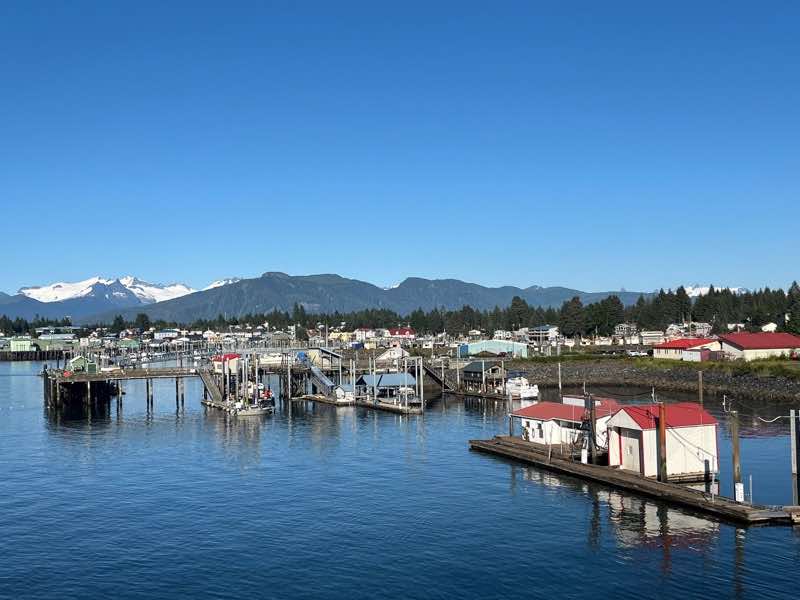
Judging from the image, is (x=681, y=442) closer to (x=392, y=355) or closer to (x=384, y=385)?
(x=384, y=385)

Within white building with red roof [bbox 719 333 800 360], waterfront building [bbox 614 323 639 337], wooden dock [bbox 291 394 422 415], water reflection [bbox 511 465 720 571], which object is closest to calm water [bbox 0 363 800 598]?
water reflection [bbox 511 465 720 571]

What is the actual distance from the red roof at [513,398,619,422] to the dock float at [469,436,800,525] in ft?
6.93

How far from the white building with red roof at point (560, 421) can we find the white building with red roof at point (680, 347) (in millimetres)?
A: 53739

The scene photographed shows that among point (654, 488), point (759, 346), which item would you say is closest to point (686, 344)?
point (759, 346)

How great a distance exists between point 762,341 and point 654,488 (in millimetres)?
68730

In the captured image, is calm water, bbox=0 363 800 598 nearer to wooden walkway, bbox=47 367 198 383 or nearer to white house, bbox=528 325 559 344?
wooden walkway, bbox=47 367 198 383

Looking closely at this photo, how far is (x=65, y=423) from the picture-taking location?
72812mm

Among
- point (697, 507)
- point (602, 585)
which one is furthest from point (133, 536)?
point (697, 507)

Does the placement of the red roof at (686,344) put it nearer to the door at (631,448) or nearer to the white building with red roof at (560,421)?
the white building with red roof at (560,421)

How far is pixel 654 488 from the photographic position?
37406mm

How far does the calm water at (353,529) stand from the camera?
91.5 ft

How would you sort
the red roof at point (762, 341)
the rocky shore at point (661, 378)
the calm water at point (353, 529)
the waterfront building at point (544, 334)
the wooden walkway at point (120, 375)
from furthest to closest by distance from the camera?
the waterfront building at point (544, 334)
the red roof at point (762, 341)
the wooden walkway at point (120, 375)
the rocky shore at point (661, 378)
the calm water at point (353, 529)

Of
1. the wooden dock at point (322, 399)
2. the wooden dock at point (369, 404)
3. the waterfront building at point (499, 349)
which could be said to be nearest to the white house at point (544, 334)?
the waterfront building at point (499, 349)

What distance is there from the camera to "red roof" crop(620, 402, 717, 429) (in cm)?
3988
